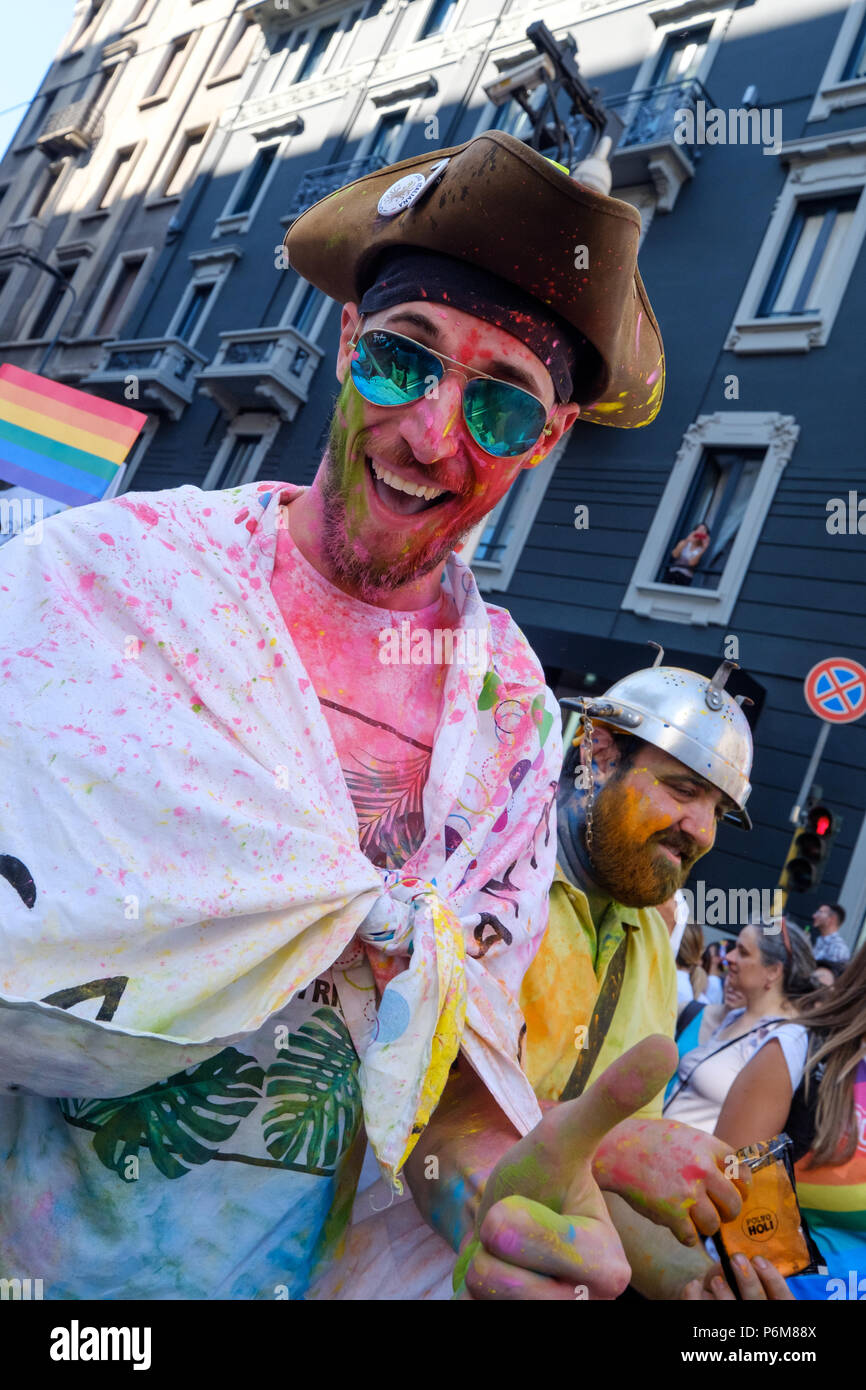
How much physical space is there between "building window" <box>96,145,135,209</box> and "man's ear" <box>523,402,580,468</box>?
24.9m

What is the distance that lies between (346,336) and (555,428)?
44 centimetres

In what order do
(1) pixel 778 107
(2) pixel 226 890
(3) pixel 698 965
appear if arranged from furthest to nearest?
(1) pixel 778 107
(3) pixel 698 965
(2) pixel 226 890

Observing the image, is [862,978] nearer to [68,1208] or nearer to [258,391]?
[68,1208]

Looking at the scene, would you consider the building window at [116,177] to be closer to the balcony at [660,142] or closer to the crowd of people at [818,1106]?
the balcony at [660,142]

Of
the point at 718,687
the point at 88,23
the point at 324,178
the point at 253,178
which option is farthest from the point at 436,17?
the point at 718,687

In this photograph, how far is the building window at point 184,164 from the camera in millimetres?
22094

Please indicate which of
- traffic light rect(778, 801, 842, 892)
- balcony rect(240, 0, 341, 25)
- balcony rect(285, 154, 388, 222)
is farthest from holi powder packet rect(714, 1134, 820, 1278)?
balcony rect(240, 0, 341, 25)

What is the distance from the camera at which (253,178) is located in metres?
20.7

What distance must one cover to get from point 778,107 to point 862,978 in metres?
12.5

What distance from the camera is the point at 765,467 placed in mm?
11414

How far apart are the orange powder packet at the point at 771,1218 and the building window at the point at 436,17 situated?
1951 cm

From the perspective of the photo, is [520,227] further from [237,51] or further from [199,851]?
[237,51]

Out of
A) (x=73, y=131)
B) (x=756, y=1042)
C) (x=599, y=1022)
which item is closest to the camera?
(x=599, y=1022)

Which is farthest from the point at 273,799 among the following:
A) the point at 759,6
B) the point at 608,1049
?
the point at 759,6
